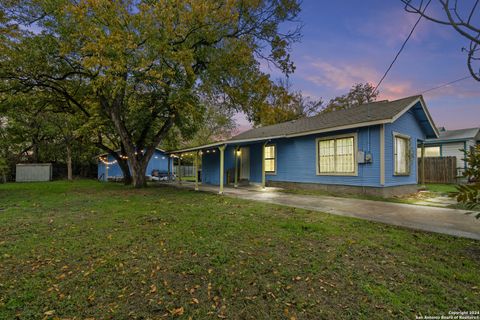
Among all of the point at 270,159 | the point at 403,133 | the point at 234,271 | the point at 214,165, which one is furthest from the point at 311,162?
the point at 234,271

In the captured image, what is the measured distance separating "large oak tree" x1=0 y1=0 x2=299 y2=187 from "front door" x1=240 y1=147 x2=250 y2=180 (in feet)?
11.5

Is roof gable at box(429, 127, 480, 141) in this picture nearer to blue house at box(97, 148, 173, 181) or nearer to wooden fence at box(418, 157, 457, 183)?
wooden fence at box(418, 157, 457, 183)

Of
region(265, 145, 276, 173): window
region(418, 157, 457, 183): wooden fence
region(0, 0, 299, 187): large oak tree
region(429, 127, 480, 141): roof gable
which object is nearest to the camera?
region(0, 0, 299, 187): large oak tree

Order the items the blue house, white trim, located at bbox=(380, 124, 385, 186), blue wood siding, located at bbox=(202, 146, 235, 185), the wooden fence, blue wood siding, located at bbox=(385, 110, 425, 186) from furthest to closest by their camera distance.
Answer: the blue house, blue wood siding, located at bbox=(202, 146, 235, 185), the wooden fence, blue wood siding, located at bbox=(385, 110, 425, 186), white trim, located at bbox=(380, 124, 385, 186)

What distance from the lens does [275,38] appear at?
9969 mm

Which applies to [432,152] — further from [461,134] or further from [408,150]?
[408,150]

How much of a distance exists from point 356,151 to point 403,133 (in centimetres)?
256

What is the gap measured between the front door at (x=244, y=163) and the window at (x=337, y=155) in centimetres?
451

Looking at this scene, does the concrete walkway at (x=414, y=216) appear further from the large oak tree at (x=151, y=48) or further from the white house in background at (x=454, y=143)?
the white house in background at (x=454, y=143)

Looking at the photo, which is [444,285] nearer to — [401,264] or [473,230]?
[401,264]

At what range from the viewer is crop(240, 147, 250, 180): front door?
13883 mm

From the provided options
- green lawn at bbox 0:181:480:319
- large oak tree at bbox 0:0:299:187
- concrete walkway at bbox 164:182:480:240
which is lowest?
green lawn at bbox 0:181:480:319

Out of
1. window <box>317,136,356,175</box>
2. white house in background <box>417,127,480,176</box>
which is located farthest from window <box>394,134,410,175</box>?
white house in background <box>417,127,480,176</box>

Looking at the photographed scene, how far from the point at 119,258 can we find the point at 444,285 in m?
4.05
